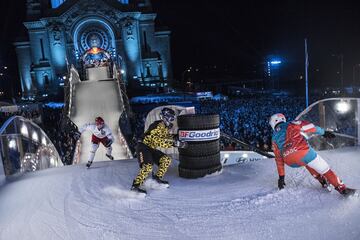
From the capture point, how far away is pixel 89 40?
177 ft

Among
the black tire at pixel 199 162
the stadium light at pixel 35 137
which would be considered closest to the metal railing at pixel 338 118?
the black tire at pixel 199 162

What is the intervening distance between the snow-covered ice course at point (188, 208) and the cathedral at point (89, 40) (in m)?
46.4

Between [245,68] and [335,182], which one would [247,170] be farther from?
[245,68]

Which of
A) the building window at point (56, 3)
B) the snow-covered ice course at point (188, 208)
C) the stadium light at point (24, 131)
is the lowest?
the snow-covered ice course at point (188, 208)

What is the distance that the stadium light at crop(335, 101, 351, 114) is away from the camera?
8070 millimetres

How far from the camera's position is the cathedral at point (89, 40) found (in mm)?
52594

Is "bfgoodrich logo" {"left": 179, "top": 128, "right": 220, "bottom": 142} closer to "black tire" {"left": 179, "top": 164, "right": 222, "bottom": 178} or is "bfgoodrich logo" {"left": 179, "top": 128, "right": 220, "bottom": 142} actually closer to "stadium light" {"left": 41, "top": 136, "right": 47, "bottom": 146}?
"black tire" {"left": 179, "top": 164, "right": 222, "bottom": 178}

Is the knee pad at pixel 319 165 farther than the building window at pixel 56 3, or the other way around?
the building window at pixel 56 3

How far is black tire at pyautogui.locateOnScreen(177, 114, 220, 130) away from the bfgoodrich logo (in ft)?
0.26

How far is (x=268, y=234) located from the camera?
12.4 feet

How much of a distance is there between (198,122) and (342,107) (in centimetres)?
439

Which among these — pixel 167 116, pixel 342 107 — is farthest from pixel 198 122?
pixel 342 107

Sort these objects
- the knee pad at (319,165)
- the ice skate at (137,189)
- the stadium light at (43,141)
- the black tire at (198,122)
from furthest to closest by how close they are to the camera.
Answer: the stadium light at (43,141) → the black tire at (198,122) → the ice skate at (137,189) → the knee pad at (319,165)

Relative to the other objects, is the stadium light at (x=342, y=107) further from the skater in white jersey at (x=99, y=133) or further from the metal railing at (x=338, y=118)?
the skater in white jersey at (x=99, y=133)
